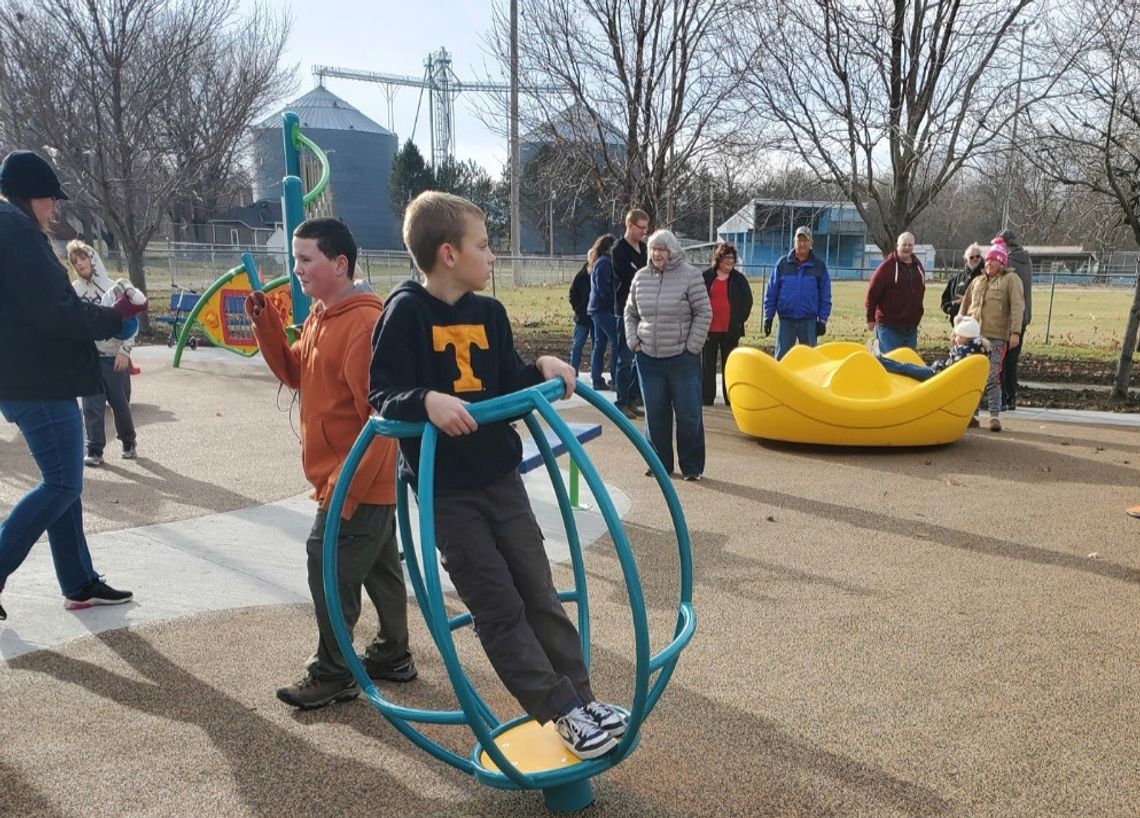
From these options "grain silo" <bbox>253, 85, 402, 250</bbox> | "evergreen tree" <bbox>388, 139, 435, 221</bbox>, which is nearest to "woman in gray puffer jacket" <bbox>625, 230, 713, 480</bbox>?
"evergreen tree" <bbox>388, 139, 435, 221</bbox>

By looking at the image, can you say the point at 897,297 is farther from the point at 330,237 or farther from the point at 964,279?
the point at 330,237

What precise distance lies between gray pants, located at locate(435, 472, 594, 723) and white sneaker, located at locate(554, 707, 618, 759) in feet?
0.14

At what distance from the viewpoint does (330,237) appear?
3035mm

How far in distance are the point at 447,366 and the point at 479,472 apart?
0.32m

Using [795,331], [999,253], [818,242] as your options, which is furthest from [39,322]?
[818,242]

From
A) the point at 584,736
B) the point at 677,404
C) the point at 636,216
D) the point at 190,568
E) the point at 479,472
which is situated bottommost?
the point at 190,568

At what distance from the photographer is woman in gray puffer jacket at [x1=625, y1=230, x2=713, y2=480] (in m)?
6.09

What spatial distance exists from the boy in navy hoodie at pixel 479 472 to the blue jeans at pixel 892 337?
23.5 feet

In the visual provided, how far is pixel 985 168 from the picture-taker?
35.2 ft

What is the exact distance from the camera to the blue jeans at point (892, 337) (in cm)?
888

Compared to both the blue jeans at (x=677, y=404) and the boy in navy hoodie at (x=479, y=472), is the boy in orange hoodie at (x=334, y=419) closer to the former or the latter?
the boy in navy hoodie at (x=479, y=472)

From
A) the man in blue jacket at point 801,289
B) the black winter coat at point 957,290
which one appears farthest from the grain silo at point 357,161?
the man in blue jacket at point 801,289

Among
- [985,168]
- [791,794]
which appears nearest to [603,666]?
[791,794]

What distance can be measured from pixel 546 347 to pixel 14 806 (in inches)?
479
